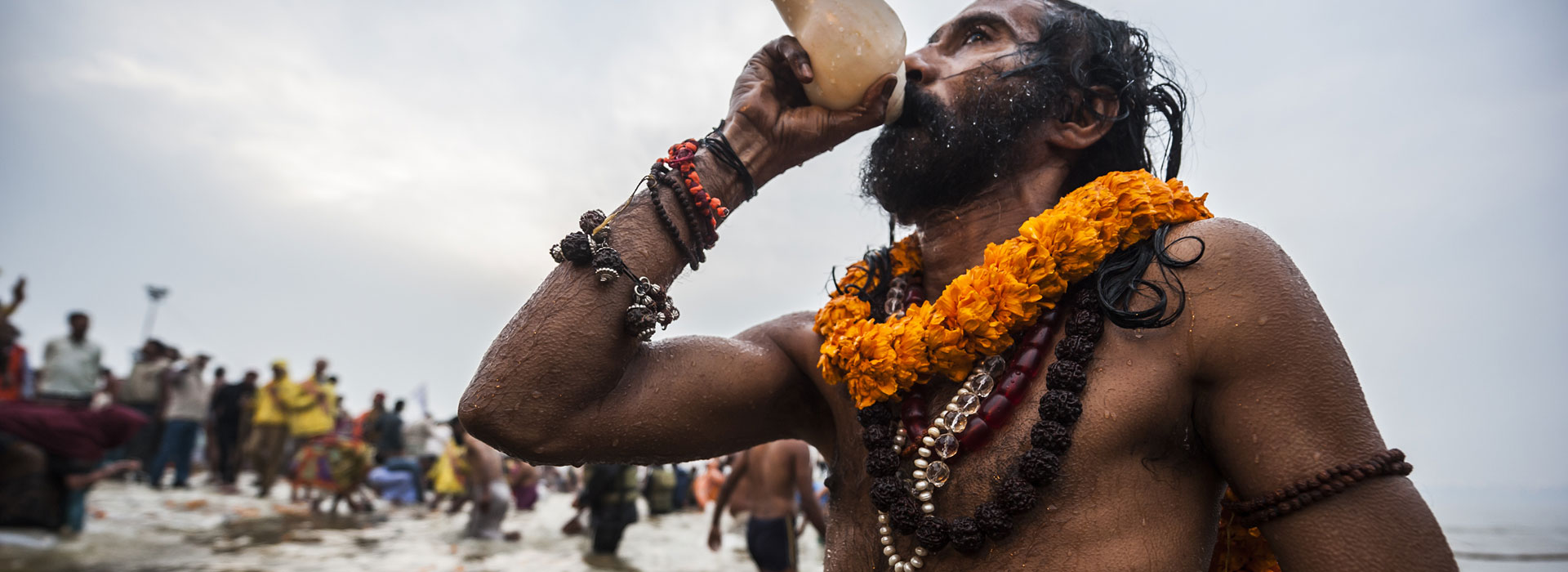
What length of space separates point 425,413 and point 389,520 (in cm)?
487

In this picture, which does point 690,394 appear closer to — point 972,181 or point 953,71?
point 972,181

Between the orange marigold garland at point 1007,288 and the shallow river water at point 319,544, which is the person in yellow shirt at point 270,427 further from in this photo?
the orange marigold garland at point 1007,288

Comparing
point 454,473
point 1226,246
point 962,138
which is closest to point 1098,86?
point 962,138

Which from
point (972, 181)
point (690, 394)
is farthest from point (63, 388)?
point (972, 181)

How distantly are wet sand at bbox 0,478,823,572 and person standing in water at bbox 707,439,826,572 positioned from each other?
248 cm

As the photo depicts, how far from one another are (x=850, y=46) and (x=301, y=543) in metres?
9.77

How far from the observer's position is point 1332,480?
1504 millimetres

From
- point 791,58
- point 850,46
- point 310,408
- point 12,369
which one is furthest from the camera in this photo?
point 310,408

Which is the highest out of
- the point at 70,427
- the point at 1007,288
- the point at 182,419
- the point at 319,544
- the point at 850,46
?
the point at 850,46

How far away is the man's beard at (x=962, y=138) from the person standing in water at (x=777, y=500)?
4.90m

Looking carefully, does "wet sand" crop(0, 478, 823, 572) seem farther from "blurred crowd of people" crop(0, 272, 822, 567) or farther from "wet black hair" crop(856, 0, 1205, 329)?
"wet black hair" crop(856, 0, 1205, 329)

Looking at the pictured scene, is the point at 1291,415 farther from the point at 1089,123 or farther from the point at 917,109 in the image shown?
the point at 917,109

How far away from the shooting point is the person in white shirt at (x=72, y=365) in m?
8.81

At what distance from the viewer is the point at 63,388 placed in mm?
8852
